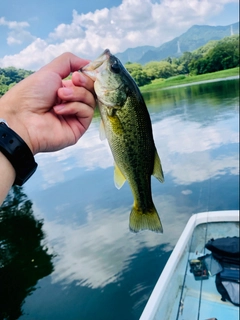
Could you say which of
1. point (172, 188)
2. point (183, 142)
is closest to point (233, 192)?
point (172, 188)

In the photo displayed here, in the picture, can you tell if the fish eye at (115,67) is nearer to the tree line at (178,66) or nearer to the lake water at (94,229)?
the tree line at (178,66)

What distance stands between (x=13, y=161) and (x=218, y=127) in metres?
17.2

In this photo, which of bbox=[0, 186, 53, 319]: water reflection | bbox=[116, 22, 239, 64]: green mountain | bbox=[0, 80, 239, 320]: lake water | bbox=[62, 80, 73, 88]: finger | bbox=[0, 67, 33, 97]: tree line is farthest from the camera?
bbox=[116, 22, 239, 64]: green mountain

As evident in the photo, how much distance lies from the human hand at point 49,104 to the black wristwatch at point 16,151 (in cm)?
10

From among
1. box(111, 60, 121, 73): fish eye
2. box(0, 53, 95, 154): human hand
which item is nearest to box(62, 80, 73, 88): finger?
box(0, 53, 95, 154): human hand

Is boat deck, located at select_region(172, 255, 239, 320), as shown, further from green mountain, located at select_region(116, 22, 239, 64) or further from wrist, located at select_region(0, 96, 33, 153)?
green mountain, located at select_region(116, 22, 239, 64)

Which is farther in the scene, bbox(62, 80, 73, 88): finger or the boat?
the boat

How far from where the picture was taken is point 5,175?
49.8 inches

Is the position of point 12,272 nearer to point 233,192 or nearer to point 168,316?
point 168,316

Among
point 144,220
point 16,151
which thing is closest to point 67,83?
point 16,151

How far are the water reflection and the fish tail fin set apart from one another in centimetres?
572

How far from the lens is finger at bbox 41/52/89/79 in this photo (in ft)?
4.70

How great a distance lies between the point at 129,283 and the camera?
641 centimetres

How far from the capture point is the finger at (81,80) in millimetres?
1279
